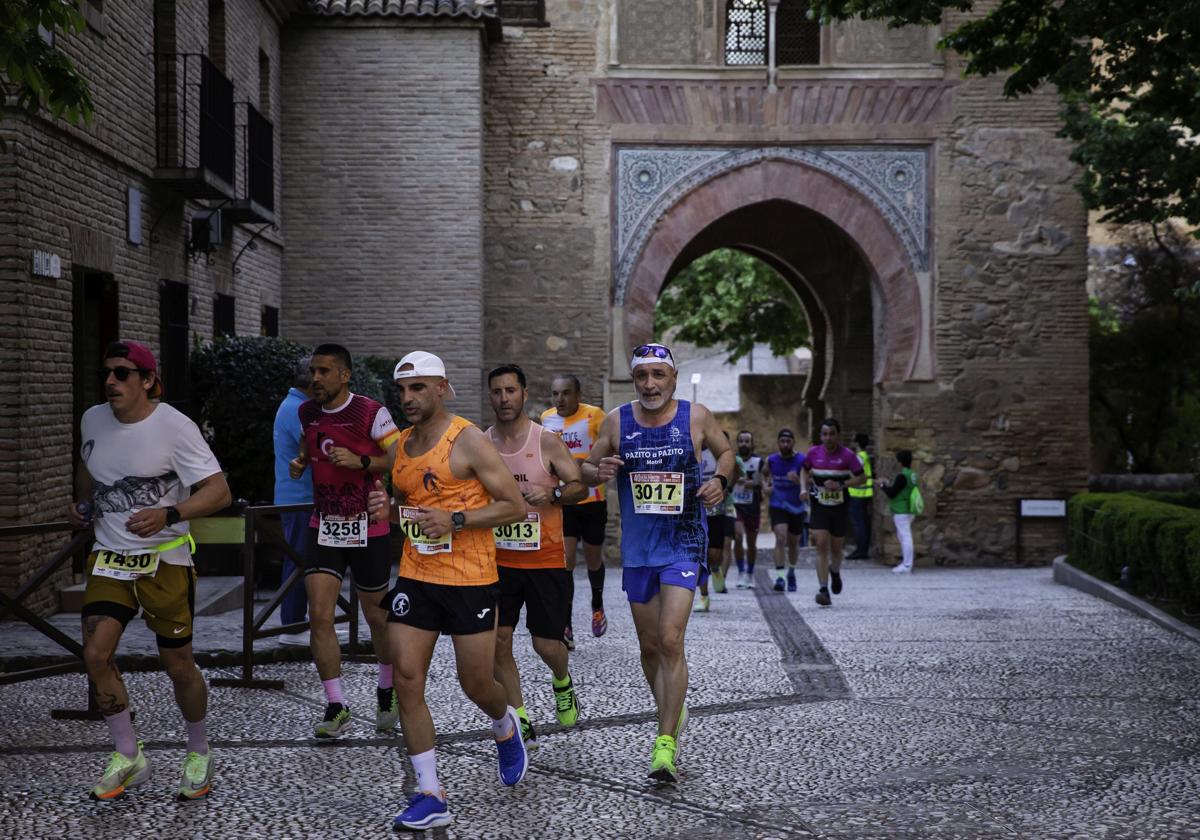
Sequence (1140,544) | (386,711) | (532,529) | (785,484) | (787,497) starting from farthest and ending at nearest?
(787,497)
(785,484)
(1140,544)
(386,711)
(532,529)

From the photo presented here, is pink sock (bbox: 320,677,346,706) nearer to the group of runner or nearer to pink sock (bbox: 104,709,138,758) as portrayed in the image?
the group of runner

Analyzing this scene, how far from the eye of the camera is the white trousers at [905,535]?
19266 mm

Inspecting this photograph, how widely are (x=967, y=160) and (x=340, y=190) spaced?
794 centimetres

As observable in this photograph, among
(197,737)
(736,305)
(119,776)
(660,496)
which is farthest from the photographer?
(736,305)

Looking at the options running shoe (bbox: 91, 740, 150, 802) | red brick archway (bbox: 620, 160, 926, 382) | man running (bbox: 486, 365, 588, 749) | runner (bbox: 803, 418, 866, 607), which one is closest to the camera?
running shoe (bbox: 91, 740, 150, 802)

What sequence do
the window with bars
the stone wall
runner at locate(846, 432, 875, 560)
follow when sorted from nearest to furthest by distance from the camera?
the stone wall, the window with bars, runner at locate(846, 432, 875, 560)

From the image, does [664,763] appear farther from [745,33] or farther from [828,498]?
[745,33]

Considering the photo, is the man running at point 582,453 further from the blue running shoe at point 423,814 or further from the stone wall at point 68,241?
the blue running shoe at point 423,814

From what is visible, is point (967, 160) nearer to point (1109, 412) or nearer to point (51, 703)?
point (1109, 412)

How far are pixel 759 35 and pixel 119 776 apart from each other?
16172mm

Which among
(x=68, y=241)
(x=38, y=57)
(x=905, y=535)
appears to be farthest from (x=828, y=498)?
(x=38, y=57)

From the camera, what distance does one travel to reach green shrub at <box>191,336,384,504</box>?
45.7 ft

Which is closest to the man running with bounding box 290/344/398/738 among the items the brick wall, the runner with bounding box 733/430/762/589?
the runner with bounding box 733/430/762/589

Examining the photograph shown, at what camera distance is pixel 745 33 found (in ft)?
66.2
